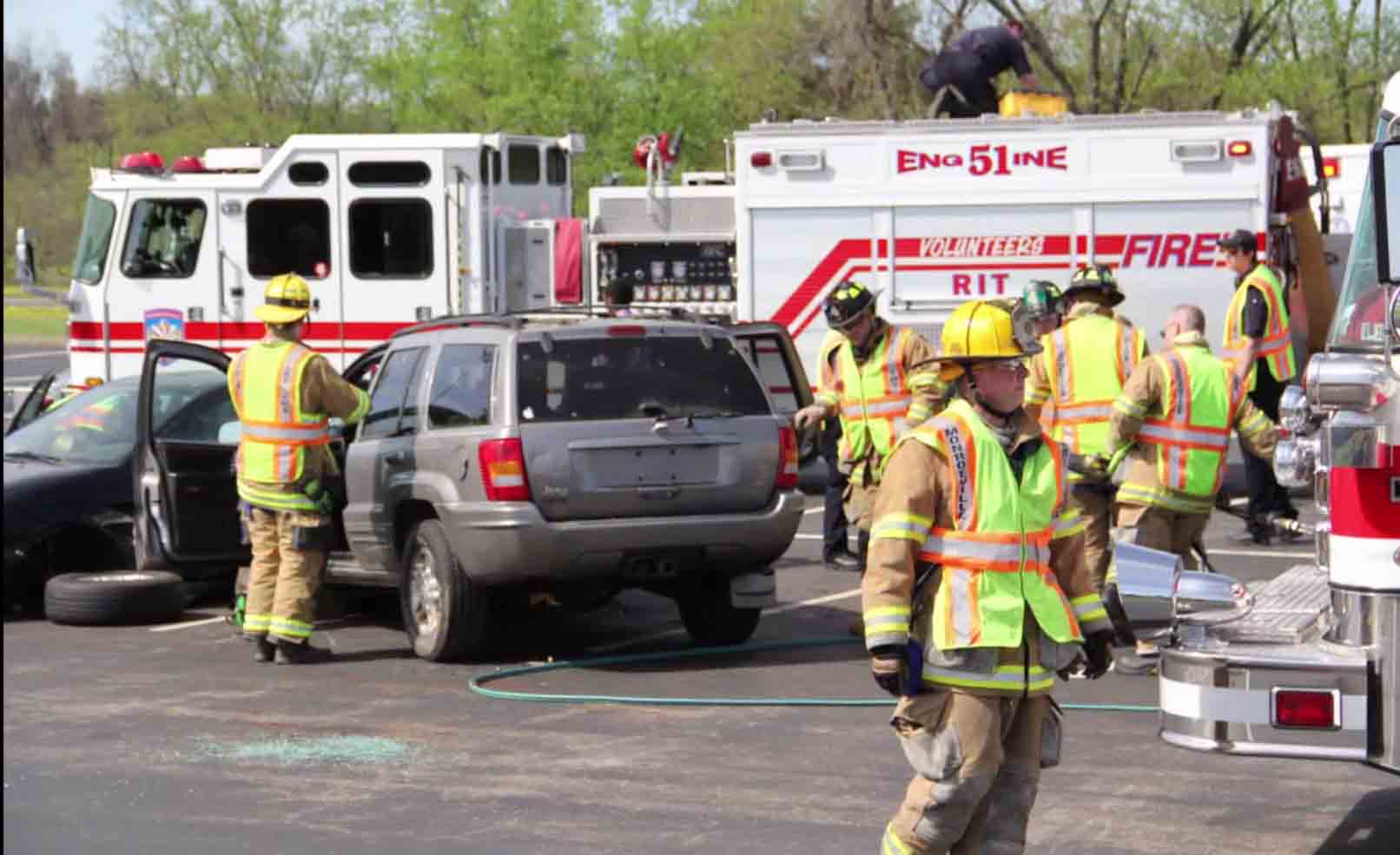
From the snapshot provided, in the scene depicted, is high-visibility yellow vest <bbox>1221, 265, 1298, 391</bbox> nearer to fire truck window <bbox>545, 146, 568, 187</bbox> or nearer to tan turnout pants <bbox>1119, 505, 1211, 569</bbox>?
tan turnout pants <bbox>1119, 505, 1211, 569</bbox>

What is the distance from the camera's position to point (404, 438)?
1091 cm

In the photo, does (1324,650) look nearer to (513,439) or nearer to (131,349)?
(513,439)

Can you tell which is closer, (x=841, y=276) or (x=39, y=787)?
(x=39, y=787)

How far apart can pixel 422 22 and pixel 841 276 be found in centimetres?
2471

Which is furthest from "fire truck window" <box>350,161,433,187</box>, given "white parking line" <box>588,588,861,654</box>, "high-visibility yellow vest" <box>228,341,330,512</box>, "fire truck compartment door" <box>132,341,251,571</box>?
"high-visibility yellow vest" <box>228,341,330,512</box>

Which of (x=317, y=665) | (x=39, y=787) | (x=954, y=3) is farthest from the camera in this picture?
(x=954, y=3)

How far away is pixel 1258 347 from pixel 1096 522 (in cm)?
463

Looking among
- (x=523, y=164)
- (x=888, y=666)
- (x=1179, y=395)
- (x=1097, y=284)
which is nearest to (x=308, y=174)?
(x=523, y=164)

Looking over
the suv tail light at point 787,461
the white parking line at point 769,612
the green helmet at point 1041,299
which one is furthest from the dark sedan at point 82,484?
the green helmet at point 1041,299

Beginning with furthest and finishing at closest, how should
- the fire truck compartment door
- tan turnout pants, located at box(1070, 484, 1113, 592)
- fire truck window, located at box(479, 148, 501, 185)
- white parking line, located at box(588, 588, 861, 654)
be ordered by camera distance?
fire truck window, located at box(479, 148, 501, 185)
the fire truck compartment door
white parking line, located at box(588, 588, 861, 654)
tan turnout pants, located at box(1070, 484, 1113, 592)

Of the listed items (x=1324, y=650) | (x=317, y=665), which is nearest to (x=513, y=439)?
(x=317, y=665)

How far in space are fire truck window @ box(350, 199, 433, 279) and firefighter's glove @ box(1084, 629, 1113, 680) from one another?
1283 centimetres

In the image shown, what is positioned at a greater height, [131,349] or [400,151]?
[400,151]

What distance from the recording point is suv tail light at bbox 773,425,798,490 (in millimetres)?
10750
